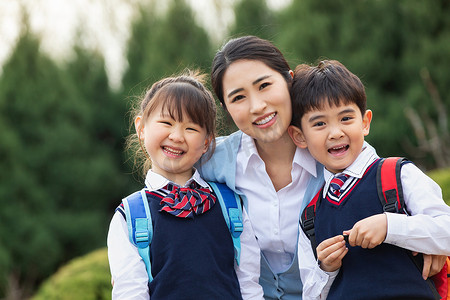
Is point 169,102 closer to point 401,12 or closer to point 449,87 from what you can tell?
point 449,87

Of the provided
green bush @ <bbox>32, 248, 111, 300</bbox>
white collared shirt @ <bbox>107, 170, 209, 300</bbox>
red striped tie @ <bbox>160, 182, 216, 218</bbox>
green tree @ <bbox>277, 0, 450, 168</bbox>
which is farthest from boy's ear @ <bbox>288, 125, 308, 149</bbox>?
green tree @ <bbox>277, 0, 450, 168</bbox>

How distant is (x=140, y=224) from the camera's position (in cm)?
229

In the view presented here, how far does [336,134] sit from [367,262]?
554 mm

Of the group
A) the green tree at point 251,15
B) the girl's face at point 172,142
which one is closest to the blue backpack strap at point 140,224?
the girl's face at point 172,142

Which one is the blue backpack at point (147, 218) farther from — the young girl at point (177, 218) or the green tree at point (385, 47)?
the green tree at point (385, 47)

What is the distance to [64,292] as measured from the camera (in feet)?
14.9

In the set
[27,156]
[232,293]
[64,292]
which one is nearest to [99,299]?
[64,292]

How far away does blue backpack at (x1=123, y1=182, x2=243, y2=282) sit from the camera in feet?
7.41

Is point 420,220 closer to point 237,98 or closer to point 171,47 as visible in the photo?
point 237,98

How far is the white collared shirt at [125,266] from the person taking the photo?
2.22 meters

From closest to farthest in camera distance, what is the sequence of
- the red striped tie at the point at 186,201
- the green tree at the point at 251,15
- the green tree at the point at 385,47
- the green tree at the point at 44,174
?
the red striped tie at the point at 186,201, the green tree at the point at 385,47, the green tree at the point at 44,174, the green tree at the point at 251,15

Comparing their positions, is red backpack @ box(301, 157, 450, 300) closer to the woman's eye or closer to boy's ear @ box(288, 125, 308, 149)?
boy's ear @ box(288, 125, 308, 149)

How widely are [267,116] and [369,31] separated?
6.19m

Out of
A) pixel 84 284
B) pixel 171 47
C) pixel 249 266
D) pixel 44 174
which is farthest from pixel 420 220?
pixel 171 47
